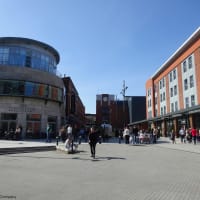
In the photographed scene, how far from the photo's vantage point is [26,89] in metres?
29.3

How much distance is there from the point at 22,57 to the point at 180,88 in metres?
25.6

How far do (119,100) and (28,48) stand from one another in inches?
2411

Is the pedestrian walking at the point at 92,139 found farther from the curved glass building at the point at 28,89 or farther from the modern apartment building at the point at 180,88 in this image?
the modern apartment building at the point at 180,88

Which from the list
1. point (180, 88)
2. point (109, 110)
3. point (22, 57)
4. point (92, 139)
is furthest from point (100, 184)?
point (109, 110)

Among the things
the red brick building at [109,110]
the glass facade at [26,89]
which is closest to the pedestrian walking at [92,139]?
the glass facade at [26,89]

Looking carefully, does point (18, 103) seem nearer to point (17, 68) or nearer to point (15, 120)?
point (15, 120)

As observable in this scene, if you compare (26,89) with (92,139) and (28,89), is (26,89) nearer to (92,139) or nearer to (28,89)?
(28,89)

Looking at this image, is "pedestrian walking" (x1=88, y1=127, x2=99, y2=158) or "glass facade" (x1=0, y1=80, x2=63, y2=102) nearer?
"pedestrian walking" (x1=88, y1=127, x2=99, y2=158)

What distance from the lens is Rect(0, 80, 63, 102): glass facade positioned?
28.5 metres

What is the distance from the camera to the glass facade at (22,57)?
1195 inches

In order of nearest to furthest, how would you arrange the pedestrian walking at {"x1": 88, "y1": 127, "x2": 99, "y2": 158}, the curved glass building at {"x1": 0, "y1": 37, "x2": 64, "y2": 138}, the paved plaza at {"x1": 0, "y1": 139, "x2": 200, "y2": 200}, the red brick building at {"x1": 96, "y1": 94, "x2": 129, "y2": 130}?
the paved plaza at {"x1": 0, "y1": 139, "x2": 200, "y2": 200} → the pedestrian walking at {"x1": 88, "y1": 127, "x2": 99, "y2": 158} → the curved glass building at {"x1": 0, "y1": 37, "x2": 64, "y2": 138} → the red brick building at {"x1": 96, "y1": 94, "x2": 129, "y2": 130}

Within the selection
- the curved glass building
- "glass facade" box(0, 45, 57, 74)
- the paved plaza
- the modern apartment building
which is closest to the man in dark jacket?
the paved plaza

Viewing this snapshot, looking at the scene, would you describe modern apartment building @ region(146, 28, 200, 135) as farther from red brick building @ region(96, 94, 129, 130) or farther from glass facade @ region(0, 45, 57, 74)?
red brick building @ region(96, 94, 129, 130)

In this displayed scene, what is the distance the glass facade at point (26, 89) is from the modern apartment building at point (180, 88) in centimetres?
1856
